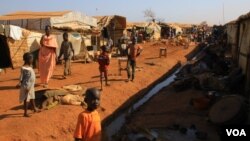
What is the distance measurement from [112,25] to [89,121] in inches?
1091

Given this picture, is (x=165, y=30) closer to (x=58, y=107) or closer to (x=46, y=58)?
(x=46, y=58)

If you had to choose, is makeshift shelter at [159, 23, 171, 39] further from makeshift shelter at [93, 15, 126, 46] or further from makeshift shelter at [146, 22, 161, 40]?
makeshift shelter at [93, 15, 126, 46]

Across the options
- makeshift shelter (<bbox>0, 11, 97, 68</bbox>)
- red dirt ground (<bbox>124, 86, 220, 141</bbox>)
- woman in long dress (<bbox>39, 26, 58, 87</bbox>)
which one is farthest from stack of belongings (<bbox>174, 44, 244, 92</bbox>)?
makeshift shelter (<bbox>0, 11, 97, 68</bbox>)

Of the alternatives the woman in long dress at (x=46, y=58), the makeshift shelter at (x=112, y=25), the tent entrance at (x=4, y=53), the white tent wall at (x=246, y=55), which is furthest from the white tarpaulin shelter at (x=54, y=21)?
the tent entrance at (x=4, y=53)

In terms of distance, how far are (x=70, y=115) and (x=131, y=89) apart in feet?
15.5

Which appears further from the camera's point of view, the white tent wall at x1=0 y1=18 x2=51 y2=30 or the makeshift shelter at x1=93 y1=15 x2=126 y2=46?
the makeshift shelter at x1=93 y1=15 x2=126 y2=46

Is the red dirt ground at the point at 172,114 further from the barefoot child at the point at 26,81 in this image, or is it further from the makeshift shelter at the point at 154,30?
the makeshift shelter at the point at 154,30

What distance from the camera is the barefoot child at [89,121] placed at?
4785 mm

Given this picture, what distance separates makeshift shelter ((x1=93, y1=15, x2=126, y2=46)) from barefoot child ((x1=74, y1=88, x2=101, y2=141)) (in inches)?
946

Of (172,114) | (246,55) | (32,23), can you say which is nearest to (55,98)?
(172,114)

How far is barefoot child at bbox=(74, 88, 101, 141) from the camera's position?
188 inches

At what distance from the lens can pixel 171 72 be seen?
2145cm

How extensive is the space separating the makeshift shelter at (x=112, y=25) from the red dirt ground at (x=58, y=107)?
10.1 meters

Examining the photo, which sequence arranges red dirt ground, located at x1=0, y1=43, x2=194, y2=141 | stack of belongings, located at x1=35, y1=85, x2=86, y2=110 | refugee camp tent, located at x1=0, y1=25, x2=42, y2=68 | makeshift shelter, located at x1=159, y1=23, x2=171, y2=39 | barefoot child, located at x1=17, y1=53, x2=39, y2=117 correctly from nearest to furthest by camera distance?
1. red dirt ground, located at x1=0, y1=43, x2=194, y2=141
2. barefoot child, located at x1=17, y1=53, x2=39, y2=117
3. stack of belongings, located at x1=35, y1=85, x2=86, y2=110
4. refugee camp tent, located at x1=0, y1=25, x2=42, y2=68
5. makeshift shelter, located at x1=159, y1=23, x2=171, y2=39
